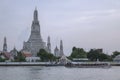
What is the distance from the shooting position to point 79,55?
149 meters

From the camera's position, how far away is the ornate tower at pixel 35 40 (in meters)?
192

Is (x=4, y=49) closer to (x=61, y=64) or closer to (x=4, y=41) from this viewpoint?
(x=4, y=41)

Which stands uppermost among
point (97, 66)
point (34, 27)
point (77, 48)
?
point (34, 27)

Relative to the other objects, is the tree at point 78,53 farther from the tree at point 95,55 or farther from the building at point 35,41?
the building at point 35,41

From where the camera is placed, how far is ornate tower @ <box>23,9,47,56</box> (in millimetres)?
191500

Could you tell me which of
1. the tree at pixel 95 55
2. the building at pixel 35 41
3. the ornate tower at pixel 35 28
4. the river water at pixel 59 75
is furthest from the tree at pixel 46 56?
the river water at pixel 59 75

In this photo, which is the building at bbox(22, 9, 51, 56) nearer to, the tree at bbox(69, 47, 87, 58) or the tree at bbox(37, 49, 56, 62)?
the tree at bbox(37, 49, 56, 62)

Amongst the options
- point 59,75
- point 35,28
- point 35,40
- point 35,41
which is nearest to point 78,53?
point 35,41

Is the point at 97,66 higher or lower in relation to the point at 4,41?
lower

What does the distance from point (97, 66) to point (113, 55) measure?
60.3 m

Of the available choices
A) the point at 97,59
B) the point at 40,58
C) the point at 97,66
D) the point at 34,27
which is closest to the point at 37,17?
the point at 34,27

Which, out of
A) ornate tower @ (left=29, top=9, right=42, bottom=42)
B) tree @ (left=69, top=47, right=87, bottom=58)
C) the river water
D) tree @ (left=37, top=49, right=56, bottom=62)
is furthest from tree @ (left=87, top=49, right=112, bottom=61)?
the river water

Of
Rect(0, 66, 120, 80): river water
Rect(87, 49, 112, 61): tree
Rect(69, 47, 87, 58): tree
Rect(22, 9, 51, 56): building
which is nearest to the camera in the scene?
Rect(0, 66, 120, 80): river water

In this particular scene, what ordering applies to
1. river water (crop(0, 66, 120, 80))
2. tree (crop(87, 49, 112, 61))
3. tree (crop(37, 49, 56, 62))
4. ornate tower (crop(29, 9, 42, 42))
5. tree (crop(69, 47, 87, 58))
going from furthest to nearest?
ornate tower (crop(29, 9, 42, 42)), tree (crop(69, 47, 87, 58)), tree (crop(37, 49, 56, 62)), tree (crop(87, 49, 112, 61)), river water (crop(0, 66, 120, 80))
